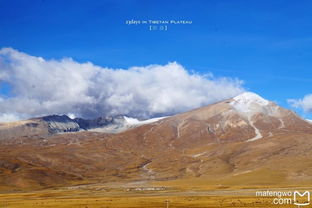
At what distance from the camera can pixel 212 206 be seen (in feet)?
324

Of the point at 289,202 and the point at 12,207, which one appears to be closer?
the point at 289,202

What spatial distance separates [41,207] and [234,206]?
47.4 metres

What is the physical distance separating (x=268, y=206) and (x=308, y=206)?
29.9ft

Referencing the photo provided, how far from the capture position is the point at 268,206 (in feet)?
298

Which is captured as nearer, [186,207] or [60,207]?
[186,207]

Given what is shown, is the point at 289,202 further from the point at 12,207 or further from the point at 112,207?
the point at 12,207

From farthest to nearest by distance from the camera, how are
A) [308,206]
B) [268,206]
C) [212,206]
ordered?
[212,206]
[268,206]
[308,206]

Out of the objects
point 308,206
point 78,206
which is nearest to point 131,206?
point 78,206

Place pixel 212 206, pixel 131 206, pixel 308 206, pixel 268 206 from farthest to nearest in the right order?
pixel 131 206 → pixel 212 206 → pixel 268 206 → pixel 308 206

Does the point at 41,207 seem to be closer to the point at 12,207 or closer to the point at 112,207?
the point at 12,207

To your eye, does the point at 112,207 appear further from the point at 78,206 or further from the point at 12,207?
the point at 12,207

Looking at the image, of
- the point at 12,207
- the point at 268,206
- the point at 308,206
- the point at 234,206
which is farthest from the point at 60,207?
the point at 308,206

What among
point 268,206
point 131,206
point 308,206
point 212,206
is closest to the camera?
point 308,206

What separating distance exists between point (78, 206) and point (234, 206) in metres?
37.4
